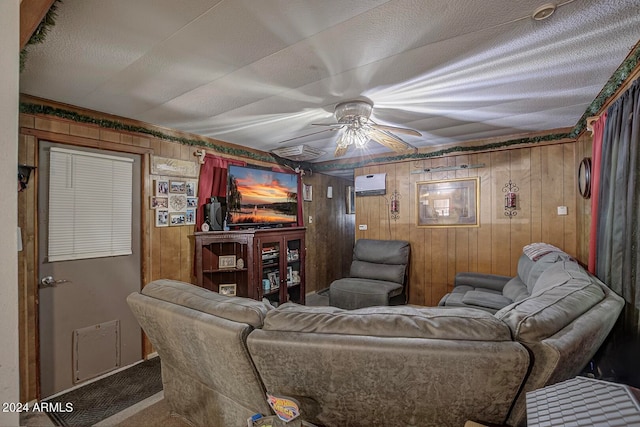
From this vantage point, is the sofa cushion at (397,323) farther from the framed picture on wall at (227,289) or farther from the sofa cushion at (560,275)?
the framed picture on wall at (227,289)

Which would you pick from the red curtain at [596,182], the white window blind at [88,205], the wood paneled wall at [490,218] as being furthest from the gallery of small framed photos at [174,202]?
the red curtain at [596,182]

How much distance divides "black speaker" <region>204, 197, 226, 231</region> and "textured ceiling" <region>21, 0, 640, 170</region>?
0.99 m

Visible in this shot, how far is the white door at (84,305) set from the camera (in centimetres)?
237

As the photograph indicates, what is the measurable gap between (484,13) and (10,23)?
5.81ft

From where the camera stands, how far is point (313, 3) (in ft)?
4.43

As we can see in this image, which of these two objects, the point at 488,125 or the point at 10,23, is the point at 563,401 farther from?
the point at 488,125

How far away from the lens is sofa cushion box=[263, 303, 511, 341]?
3.67 feet

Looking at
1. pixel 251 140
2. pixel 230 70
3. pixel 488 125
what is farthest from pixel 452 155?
pixel 230 70

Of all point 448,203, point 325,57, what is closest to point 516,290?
point 448,203

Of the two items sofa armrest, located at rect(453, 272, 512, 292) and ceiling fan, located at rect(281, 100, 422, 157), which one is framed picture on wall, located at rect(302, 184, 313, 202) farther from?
sofa armrest, located at rect(453, 272, 512, 292)

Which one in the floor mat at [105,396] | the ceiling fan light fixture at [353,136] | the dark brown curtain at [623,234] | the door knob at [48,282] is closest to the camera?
the dark brown curtain at [623,234]

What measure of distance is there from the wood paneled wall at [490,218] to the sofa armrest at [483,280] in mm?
369

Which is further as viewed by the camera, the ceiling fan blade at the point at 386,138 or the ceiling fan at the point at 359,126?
the ceiling fan blade at the point at 386,138

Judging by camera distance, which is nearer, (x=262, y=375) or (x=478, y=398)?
(x=478, y=398)
